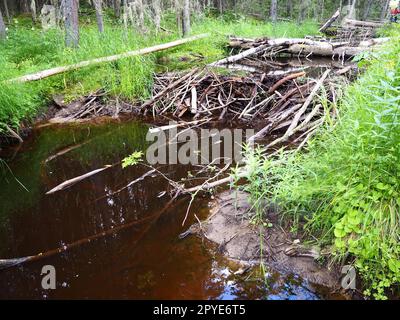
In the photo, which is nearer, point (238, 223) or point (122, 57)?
point (238, 223)

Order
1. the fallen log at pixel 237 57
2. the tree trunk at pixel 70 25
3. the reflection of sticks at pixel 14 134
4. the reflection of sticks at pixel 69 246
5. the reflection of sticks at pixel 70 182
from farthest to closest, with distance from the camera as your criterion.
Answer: the fallen log at pixel 237 57 < the tree trunk at pixel 70 25 < the reflection of sticks at pixel 14 134 < the reflection of sticks at pixel 70 182 < the reflection of sticks at pixel 69 246

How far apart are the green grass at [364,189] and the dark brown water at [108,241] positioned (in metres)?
0.58

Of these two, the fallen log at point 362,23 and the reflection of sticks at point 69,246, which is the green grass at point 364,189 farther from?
the fallen log at point 362,23

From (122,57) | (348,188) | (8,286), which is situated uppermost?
(122,57)

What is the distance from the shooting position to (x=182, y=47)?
12.2 metres

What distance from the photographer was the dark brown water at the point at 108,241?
3223mm

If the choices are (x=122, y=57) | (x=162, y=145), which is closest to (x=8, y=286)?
(x=162, y=145)

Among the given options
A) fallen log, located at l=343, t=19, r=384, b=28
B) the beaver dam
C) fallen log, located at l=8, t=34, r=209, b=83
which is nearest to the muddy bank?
the beaver dam

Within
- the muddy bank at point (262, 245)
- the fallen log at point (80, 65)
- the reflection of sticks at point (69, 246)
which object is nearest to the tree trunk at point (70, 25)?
the fallen log at point (80, 65)

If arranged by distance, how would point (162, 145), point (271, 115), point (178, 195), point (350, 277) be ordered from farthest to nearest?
point (271, 115) < point (162, 145) < point (178, 195) < point (350, 277)

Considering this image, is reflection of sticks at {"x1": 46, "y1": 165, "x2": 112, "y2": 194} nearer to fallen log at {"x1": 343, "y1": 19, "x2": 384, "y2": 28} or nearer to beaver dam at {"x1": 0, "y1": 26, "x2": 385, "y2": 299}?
beaver dam at {"x1": 0, "y1": 26, "x2": 385, "y2": 299}

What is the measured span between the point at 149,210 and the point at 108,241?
75 centimetres

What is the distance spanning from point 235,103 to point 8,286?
250 inches

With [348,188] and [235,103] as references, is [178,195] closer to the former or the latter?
[348,188]
